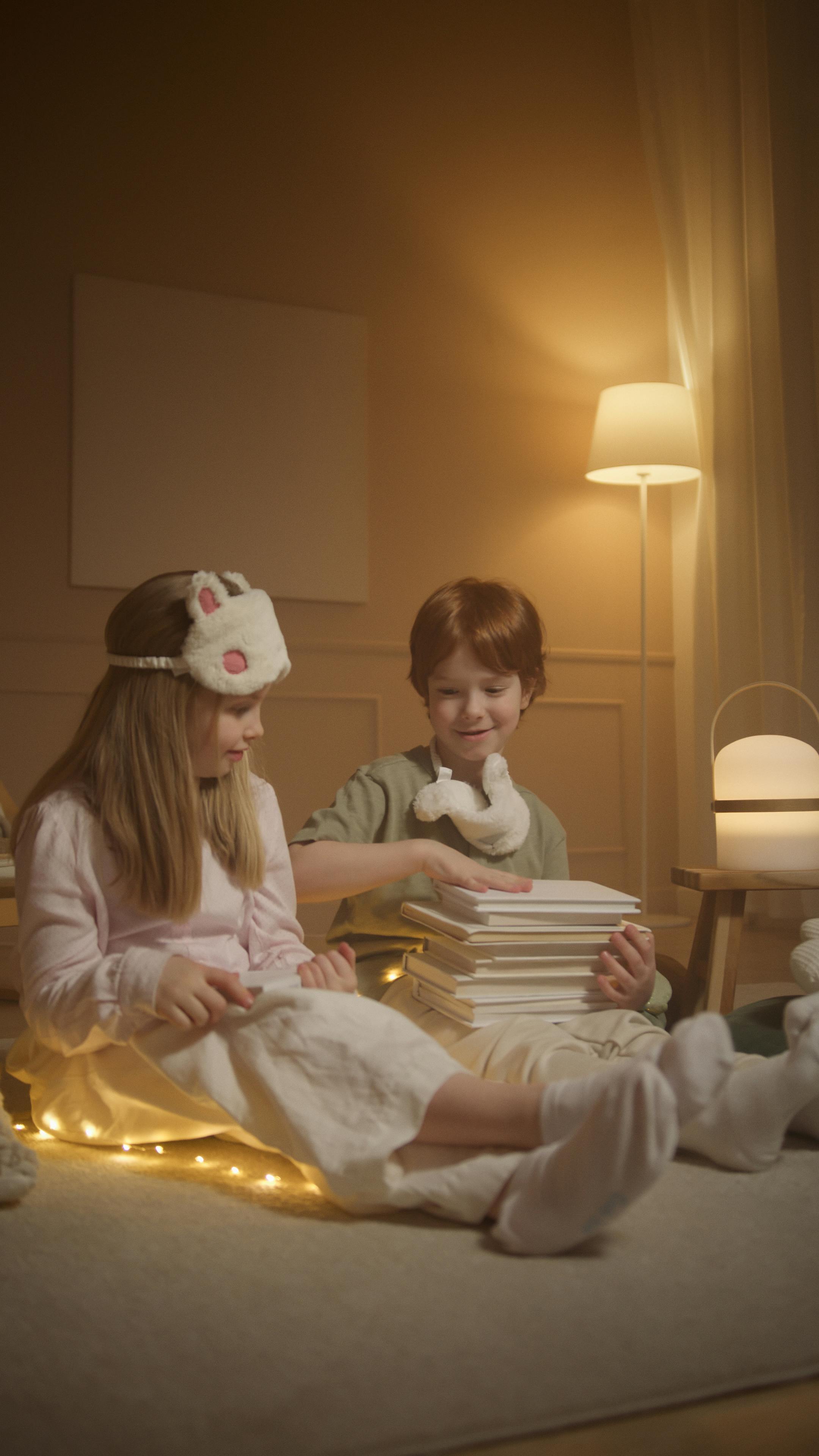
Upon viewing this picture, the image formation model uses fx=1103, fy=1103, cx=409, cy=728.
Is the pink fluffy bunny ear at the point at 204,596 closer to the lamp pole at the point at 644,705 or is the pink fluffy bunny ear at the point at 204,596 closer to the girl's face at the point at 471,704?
the girl's face at the point at 471,704

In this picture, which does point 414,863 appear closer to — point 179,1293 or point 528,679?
point 528,679

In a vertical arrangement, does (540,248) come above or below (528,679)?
above

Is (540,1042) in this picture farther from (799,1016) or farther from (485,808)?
(485,808)

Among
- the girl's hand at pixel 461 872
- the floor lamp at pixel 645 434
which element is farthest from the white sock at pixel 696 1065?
the floor lamp at pixel 645 434

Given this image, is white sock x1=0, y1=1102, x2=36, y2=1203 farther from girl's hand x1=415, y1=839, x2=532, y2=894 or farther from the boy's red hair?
the boy's red hair

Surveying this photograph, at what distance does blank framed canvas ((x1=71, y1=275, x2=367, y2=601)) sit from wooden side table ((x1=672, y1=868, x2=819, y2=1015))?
2047 mm

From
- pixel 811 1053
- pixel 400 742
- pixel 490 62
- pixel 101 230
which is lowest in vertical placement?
pixel 811 1053

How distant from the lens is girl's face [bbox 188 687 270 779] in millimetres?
1340

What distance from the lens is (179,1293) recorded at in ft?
2.99

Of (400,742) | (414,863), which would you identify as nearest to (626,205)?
(400,742)

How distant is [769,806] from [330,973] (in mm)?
856

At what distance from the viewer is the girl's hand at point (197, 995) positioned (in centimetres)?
112

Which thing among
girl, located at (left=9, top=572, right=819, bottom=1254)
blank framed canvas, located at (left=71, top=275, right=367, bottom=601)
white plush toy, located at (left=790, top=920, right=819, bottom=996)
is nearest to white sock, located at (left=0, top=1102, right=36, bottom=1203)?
girl, located at (left=9, top=572, right=819, bottom=1254)

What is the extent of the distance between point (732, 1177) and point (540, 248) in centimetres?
349
